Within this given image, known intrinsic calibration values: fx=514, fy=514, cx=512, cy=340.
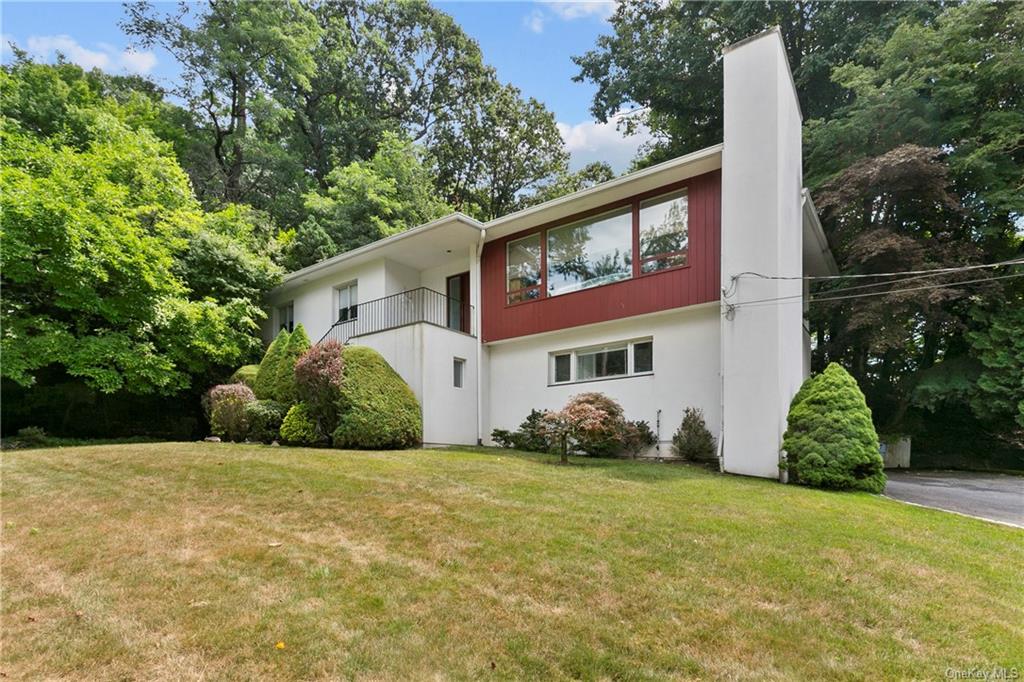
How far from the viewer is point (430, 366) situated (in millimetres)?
12102

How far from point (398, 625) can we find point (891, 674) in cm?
279

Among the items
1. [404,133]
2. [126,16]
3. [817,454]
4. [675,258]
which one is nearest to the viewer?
[817,454]

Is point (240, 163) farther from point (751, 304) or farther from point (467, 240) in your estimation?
point (751, 304)

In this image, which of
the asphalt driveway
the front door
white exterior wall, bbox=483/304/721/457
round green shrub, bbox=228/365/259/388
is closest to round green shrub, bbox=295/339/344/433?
round green shrub, bbox=228/365/259/388

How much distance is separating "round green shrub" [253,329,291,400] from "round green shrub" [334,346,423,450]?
2.70 metres

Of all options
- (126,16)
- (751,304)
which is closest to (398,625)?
(751,304)

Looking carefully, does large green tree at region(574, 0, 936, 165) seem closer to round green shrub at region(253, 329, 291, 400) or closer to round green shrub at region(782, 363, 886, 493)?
round green shrub at region(782, 363, 886, 493)

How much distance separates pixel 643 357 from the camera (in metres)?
11.2

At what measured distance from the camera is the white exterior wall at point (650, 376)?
10312 millimetres

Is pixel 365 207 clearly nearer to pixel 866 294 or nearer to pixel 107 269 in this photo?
pixel 107 269

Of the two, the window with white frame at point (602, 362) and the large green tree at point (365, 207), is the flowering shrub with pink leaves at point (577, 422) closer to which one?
the window with white frame at point (602, 362)

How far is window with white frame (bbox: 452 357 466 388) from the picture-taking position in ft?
42.3

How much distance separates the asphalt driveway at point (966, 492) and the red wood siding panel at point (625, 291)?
189 inches

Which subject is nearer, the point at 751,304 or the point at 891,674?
the point at 891,674
